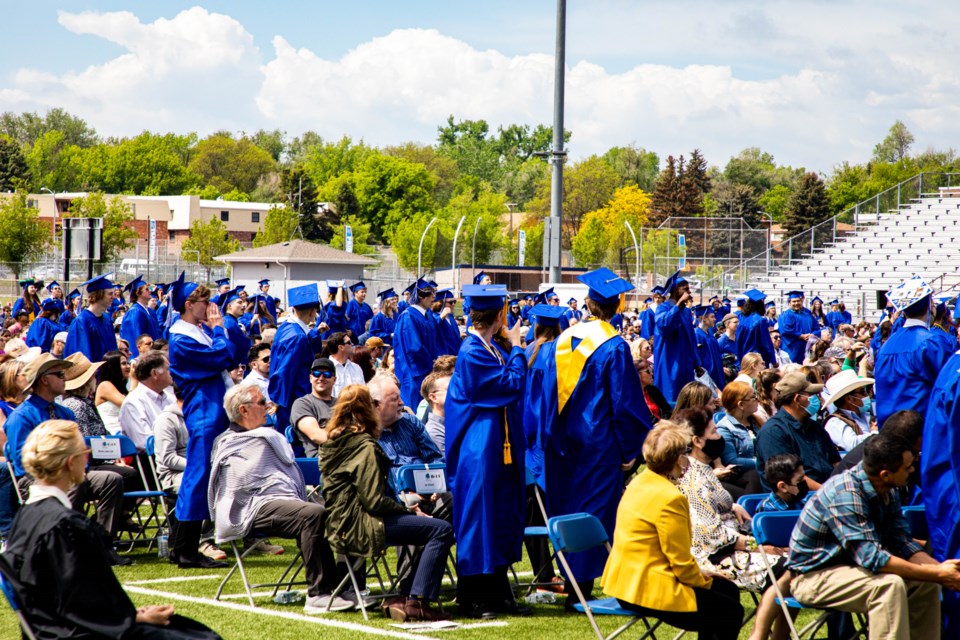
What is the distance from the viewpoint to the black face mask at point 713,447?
738cm

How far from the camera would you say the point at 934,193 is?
140 feet

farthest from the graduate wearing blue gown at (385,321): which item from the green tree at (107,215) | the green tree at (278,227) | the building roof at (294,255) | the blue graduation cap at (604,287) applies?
the green tree at (278,227)

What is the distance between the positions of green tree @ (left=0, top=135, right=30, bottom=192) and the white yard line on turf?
350ft

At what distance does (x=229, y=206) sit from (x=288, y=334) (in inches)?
3794

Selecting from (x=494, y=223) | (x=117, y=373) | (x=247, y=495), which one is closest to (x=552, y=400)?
(x=247, y=495)

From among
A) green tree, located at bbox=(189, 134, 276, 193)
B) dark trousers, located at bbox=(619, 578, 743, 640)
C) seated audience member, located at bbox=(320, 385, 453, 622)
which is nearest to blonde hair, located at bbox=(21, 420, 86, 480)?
seated audience member, located at bbox=(320, 385, 453, 622)

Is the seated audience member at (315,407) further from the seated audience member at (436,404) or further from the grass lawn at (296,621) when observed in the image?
the grass lawn at (296,621)

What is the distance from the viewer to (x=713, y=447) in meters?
7.46

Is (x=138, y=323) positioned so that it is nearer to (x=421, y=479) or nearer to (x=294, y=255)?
(x=421, y=479)

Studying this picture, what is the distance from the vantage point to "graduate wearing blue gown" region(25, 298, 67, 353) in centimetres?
1677

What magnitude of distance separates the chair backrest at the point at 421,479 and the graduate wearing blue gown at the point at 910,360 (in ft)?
9.67

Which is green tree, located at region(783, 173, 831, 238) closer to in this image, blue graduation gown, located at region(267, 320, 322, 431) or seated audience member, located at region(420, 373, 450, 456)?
blue graduation gown, located at region(267, 320, 322, 431)

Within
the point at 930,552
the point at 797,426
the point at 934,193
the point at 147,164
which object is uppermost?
the point at 147,164

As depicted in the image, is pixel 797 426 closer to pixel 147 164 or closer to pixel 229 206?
pixel 229 206
